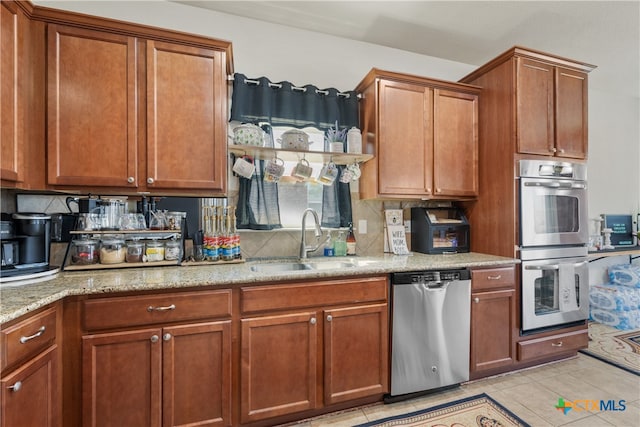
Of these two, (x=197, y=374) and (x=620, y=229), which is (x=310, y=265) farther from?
(x=620, y=229)

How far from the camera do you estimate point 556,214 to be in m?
2.39

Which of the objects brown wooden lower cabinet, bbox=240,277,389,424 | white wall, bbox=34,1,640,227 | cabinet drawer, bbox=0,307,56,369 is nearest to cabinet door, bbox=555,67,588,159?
white wall, bbox=34,1,640,227

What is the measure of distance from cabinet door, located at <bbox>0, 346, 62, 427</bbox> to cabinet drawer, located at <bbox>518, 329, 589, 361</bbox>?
112 inches

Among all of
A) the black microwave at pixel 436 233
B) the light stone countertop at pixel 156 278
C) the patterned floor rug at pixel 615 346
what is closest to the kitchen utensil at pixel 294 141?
the light stone countertop at pixel 156 278

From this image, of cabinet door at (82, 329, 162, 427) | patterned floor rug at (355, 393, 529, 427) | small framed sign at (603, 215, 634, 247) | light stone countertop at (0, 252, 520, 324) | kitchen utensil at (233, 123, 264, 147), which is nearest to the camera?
light stone countertop at (0, 252, 520, 324)

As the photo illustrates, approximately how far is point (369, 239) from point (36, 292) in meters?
2.14

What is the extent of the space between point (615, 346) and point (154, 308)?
3.86 metres

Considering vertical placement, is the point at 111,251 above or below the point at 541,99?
below

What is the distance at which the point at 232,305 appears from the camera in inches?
62.2

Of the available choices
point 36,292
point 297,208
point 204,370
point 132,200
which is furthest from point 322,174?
point 36,292

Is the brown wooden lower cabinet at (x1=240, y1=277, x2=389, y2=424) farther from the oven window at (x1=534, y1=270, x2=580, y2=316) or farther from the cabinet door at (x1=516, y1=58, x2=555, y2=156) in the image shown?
the cabinet door at (x1=516, y1=58, x2=555, y2=156)

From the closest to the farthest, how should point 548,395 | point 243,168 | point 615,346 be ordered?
point 548,395, point 243,168, point 615,346

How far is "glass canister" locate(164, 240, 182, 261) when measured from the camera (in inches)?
73.5

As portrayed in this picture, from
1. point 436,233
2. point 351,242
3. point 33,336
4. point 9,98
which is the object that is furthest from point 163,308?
point 436,233
